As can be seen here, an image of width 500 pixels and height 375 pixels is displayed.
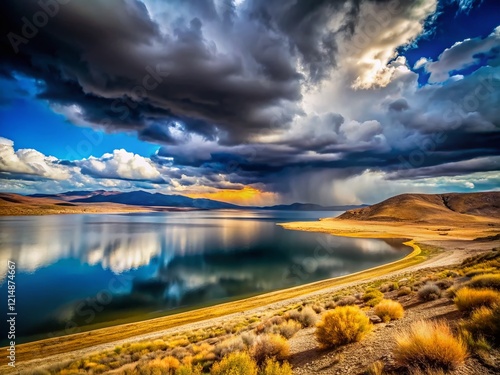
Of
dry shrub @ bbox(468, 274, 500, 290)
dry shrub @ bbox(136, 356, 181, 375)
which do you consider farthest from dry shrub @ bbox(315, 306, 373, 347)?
dry shrub @ bbox(468, 274, 500, 290)

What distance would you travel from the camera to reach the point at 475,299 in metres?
6.30

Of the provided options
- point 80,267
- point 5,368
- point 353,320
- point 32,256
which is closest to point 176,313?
point 5,368

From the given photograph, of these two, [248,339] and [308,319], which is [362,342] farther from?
[308,319]

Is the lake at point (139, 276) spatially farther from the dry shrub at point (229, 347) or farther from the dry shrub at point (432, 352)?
the dry shrub at point (432, 352)

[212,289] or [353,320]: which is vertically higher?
[353,320]

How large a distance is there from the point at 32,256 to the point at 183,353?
166 feet

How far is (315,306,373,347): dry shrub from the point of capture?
20.1 ft

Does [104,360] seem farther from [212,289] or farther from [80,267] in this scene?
[80,267]

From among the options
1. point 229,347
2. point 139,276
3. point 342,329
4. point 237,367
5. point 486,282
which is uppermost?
point 486,282

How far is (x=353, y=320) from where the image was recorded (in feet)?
20.7

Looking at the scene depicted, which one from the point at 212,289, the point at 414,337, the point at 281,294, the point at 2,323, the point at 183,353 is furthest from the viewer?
the point at 212,289

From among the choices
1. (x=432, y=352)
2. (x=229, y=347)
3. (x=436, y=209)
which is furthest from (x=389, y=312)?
(x=436, y=209)

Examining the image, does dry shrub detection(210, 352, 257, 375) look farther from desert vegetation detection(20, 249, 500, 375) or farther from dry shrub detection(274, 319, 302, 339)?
dry shrub detection(274, 319, 302, 339)

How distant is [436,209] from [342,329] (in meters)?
166
